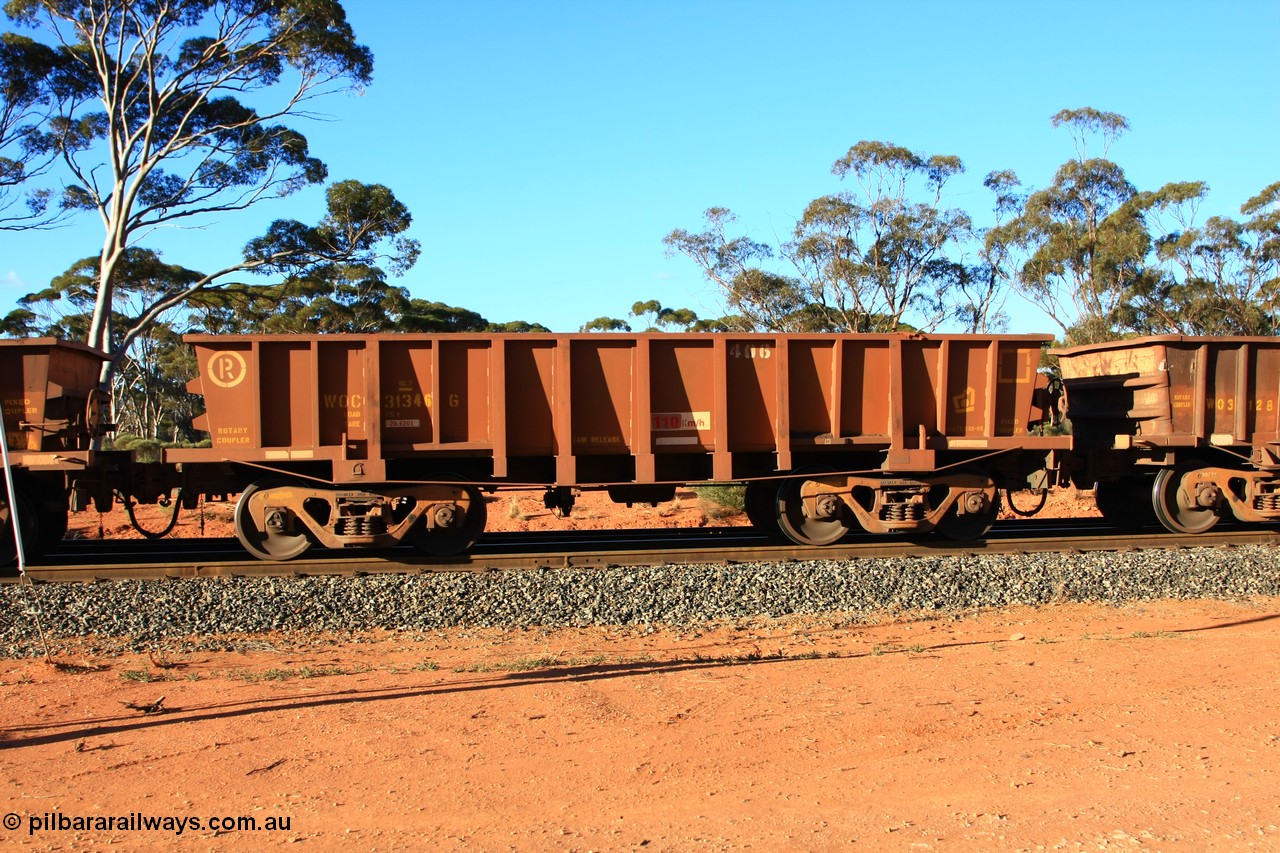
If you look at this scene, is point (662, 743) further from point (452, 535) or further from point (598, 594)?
point (452, 535)

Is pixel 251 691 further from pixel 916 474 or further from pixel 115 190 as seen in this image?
pixel 115 190

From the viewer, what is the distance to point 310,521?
32.7 feet

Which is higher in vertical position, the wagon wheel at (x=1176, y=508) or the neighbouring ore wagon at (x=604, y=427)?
the neighbouring ore wagon at (x=604, y=427)

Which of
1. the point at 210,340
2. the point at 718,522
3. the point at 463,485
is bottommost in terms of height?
the point at 718,522

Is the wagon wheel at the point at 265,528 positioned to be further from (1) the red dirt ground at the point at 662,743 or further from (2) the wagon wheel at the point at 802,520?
(2) the wagon wheel at the point at 802,520

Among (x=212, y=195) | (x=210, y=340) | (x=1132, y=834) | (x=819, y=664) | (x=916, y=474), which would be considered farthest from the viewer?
(x=212, y=195)

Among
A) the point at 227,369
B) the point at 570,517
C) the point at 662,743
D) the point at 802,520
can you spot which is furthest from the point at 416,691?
the point at 570,517

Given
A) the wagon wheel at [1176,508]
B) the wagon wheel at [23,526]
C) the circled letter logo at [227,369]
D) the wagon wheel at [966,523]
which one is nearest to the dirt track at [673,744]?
the wagon wheel at [23,526]

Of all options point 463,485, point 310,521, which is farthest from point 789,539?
point 310,521

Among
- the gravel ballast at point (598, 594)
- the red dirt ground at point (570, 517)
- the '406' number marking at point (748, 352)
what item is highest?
the '406' number marking at point (748, 352)

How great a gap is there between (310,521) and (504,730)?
17.3 ft

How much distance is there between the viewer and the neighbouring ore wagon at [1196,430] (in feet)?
38.0

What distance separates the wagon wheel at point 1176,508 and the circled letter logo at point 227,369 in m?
11.0

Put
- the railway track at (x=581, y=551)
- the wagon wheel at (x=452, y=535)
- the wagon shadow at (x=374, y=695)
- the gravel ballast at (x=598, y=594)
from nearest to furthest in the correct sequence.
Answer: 1. the wagon shadow at (x=374, y=695)
2. the gravel ballast at (x=598, y=594)
3. the railway track at (x=581, y=551)
4. the wagon wheel at (x=452, y=535)
